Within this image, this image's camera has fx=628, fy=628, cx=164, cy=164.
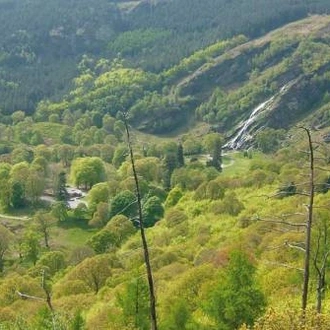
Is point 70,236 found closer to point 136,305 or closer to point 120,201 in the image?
point 120,201

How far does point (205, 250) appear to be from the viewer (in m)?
85.3

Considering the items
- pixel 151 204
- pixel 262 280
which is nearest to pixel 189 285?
pixel 262 280

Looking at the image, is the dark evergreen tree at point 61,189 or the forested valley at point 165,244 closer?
the forested valley at point 165,244

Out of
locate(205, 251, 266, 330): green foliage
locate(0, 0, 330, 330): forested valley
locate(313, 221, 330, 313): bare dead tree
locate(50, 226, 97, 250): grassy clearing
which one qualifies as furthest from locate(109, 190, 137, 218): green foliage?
locate(205, 251, 266, 330): green foliage

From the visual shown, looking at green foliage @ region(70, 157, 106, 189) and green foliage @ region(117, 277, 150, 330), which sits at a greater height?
green foliage @ region(117, 277, 150, 330)

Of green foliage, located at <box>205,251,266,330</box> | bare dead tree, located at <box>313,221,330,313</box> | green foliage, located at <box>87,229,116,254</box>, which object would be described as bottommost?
green foliage, located at <box>87,229,116,254</box>

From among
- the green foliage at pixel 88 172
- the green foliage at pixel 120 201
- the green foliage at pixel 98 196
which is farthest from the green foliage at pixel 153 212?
the green foliage at pixel 88 172

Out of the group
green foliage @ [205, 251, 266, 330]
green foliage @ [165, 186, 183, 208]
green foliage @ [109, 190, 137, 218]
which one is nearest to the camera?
green foliage @ [205, 251, 266, 330]

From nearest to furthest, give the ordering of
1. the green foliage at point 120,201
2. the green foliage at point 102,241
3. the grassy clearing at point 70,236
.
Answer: the green foliage at point 102,241, the grassy clearing at point 70,236, the green foliage at point 120,201

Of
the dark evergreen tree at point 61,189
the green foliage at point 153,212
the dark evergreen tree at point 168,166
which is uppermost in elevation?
the green foliage at point 153,212

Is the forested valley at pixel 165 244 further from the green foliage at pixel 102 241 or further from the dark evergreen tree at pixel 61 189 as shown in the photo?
the dark evergreen tree at pixel 61 189

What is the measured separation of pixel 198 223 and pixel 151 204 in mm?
28951

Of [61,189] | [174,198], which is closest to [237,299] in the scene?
[174,198]

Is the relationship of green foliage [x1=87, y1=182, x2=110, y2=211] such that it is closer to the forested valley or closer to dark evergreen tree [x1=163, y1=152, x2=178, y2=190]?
the forested valley
